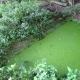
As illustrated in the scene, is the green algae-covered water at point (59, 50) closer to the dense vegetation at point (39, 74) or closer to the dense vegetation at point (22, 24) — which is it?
the dense vegetation at point (22, 24)

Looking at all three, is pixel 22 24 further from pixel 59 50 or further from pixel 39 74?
pixel 39 74

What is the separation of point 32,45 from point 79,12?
8.52 feet

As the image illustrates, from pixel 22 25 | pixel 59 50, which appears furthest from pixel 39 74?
pixel 22 25

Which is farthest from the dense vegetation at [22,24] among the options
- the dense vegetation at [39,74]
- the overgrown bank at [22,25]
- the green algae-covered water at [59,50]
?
the dense vegetation at [39,74]

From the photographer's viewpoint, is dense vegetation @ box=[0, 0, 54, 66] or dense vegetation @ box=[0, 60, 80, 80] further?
dense vegetation @ box=[0, 0, 54, 66]

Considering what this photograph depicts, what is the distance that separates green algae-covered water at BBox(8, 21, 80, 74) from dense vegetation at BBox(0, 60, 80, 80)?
0.87m

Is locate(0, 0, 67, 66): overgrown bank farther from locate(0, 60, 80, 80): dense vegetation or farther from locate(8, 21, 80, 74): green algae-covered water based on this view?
locate(0, 60, 80, 80): dense vegetation

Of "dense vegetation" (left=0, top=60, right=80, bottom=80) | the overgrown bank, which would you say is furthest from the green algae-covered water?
"dense vegetation" (left=0, top=60, right=80, bottom=80)

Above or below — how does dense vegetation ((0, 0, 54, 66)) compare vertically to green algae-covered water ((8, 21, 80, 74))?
above

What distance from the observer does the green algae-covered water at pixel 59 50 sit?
3.68 m

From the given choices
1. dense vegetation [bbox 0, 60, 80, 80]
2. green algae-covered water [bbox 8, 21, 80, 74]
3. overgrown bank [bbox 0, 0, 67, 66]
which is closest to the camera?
dense vegetation [bbox 0, 60, 80, 80]

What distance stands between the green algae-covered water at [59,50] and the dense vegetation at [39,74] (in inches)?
34.4

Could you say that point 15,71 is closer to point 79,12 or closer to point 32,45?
point 32,45

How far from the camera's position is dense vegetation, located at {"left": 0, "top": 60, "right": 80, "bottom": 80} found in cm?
241
